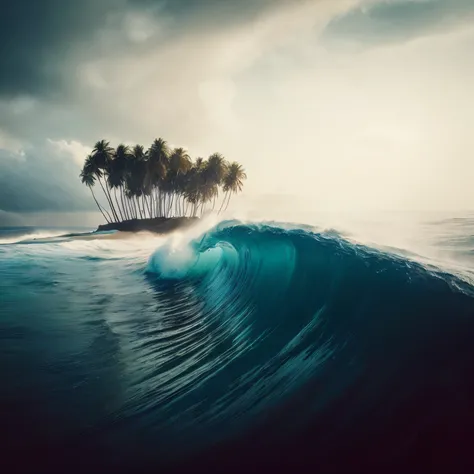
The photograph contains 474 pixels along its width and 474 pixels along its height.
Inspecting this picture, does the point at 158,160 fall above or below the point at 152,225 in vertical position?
above

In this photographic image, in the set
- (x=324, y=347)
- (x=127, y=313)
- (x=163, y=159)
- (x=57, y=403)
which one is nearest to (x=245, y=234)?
(x=127, y=313)

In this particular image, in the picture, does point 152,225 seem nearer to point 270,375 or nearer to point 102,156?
point 102,156

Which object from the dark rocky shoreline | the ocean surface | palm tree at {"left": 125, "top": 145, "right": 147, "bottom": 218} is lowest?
the dark rocky shoreline

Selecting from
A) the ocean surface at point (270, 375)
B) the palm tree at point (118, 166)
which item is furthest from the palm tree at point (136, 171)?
the ocean surface at point (270, 375)

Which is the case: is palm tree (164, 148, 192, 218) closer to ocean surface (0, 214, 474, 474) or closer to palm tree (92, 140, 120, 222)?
palm tree (92, 140, 120, 222)

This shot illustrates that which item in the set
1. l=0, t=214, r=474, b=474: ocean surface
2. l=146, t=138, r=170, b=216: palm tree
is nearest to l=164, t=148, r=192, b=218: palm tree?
l=146, t=138, r=170, b=216: palm tree

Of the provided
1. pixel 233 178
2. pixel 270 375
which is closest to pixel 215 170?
pixel 233 178

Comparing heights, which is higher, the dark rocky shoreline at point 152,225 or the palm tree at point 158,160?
the palm tree at point 158,160

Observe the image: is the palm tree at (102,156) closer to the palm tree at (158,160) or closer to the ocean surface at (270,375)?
the palm tree at (158,160)

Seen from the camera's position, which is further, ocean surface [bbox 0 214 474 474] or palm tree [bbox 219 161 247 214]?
palm tree [bbox 219 161 247 214]
